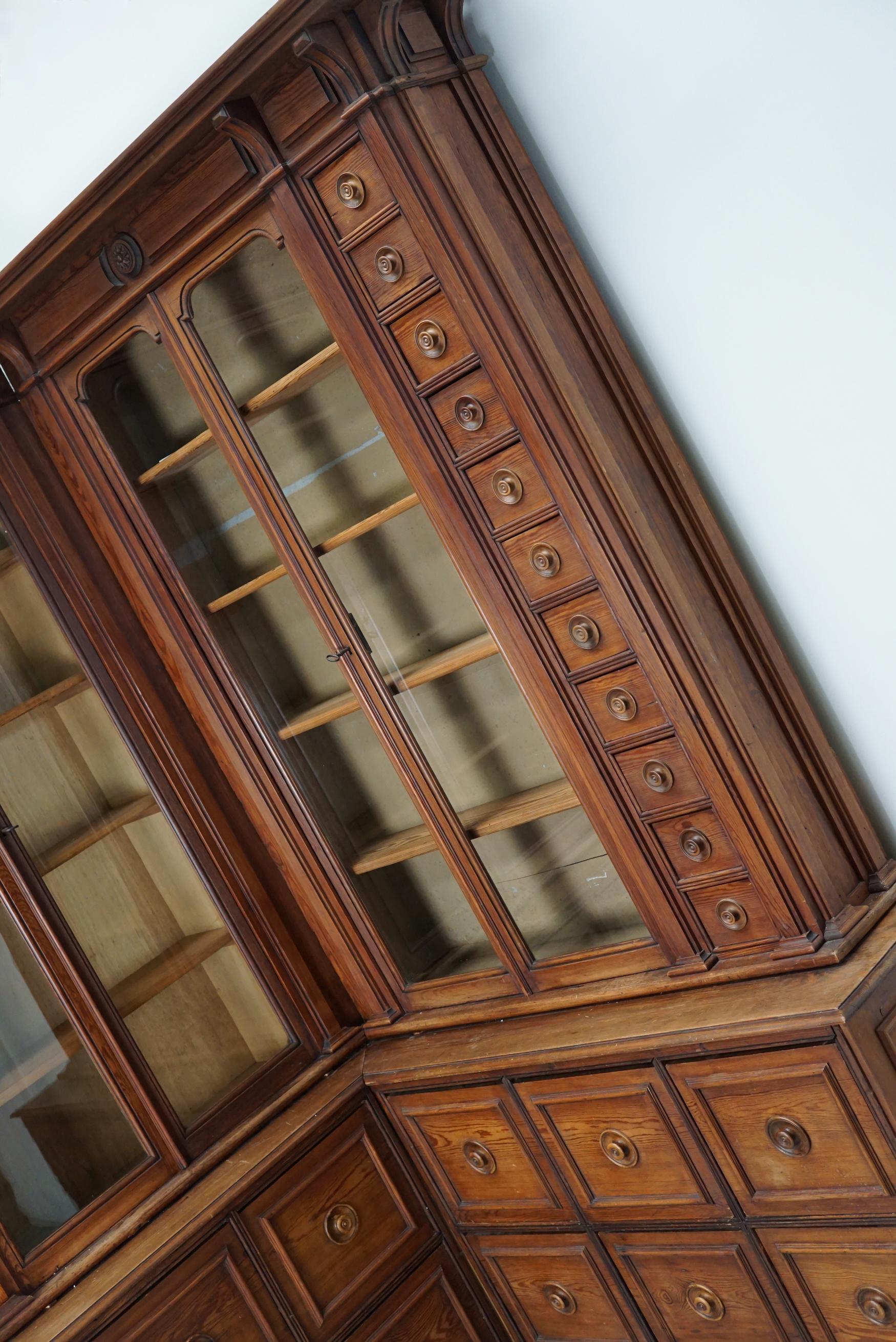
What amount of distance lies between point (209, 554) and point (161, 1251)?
125 centimetres

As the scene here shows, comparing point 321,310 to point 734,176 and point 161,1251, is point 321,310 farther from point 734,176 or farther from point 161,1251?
point 161,1251

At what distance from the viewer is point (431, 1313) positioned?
221 cm

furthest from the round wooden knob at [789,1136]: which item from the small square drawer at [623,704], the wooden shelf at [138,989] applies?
the wooden shelf at [138,989]

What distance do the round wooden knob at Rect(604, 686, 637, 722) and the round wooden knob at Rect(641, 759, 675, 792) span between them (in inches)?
3.2

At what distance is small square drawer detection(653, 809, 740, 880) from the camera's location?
1.78 metres

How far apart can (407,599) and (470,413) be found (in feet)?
1.17

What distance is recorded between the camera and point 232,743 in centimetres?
230

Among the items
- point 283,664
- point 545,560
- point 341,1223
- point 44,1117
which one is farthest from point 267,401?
point 341,1223

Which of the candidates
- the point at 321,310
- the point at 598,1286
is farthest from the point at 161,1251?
the point at 321,310

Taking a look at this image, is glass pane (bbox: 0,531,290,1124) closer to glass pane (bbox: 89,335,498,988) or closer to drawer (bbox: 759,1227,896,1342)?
glass pane (bbox: 89,335,498,988)

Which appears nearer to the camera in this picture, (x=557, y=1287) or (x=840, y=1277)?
(x=840, y=1277)

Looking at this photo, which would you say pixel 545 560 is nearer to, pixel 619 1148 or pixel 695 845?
pixel 695 845

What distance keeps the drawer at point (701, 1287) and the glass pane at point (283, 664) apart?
0.55m

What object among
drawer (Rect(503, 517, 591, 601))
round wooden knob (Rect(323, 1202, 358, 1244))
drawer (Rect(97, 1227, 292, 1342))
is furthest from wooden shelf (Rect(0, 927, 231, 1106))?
drawer (Rect(503, 517, 591, 601))
